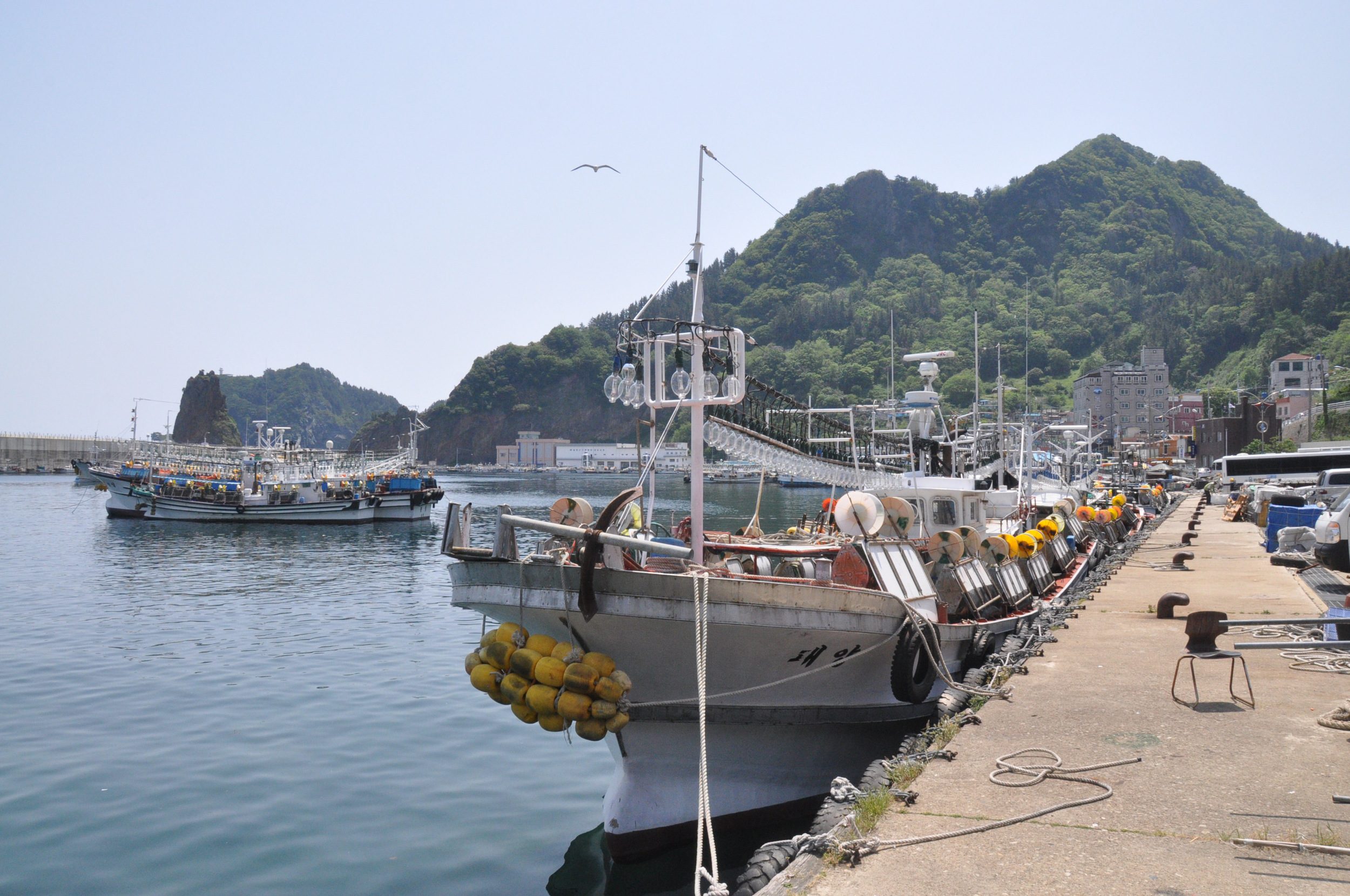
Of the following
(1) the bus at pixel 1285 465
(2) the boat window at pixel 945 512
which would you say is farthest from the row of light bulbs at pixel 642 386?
(1) the bus at pixel 1285 465

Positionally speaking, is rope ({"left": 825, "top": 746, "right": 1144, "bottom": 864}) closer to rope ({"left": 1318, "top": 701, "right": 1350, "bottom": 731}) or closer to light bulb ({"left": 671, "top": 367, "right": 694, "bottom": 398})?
rope ({"left": 1318, "top": 701, "right": 1350, "bottom": 731})

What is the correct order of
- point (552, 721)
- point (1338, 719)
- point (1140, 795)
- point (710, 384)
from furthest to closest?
point (710, 384)
point (552, 721)
point (1338, 719)
point (1140, 795)

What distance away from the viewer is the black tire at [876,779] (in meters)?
7.89

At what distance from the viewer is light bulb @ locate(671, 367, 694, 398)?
1075cm

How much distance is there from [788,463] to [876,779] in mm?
13483

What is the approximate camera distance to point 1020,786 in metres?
7.55

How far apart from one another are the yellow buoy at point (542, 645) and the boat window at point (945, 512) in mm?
10803

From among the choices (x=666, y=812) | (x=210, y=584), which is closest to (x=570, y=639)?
(x=666, y=812)

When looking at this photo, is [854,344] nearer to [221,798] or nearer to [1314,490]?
[1314,490]

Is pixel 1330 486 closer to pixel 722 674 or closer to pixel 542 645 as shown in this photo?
pixel 722 674

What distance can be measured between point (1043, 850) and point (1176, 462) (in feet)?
442

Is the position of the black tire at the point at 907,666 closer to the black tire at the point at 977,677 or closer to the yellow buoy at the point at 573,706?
the black tire at the point at 977,677

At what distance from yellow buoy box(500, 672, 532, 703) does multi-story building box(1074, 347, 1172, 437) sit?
155 meters

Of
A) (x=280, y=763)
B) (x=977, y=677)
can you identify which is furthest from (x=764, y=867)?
(x=280, y=763)
